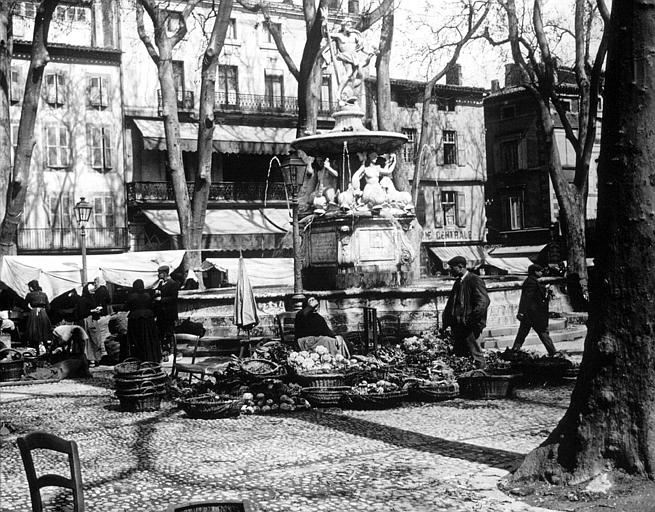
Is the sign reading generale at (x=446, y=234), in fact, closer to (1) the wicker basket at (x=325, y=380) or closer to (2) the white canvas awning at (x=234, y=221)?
(2) the white canvas awning at (x=234, y=221)

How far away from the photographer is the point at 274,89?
142ft

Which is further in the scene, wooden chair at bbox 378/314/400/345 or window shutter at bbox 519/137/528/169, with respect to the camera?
window shutter at bbox 519/137/528/169

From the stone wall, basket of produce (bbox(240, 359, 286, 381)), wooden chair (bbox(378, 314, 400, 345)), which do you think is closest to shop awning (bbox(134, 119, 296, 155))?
the stone wall

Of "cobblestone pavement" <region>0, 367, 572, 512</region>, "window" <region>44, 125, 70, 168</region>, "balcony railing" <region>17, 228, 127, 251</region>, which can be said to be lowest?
"cobblestone pavement" <region>0, 367, 572, 512</region>

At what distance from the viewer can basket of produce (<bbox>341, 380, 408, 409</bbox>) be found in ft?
33.9

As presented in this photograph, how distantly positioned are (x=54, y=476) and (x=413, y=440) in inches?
186

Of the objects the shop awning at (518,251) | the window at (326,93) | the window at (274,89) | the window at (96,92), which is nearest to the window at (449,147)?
the shop awning at (518,251)

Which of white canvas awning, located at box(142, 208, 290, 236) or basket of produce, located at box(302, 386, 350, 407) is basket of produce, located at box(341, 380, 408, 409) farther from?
white canvas awning, located at box(142, 208, 290, 236)

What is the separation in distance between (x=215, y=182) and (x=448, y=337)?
27547mm

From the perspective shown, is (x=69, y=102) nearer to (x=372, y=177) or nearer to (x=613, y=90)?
(x=372, y=177)

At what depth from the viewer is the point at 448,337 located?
1452 centimetres

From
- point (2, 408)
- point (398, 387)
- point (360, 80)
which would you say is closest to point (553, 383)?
point (398, 387)

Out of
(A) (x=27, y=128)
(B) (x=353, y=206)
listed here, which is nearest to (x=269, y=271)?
(A) (x=27, y=128)

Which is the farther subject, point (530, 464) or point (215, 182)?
point (215, 182)
